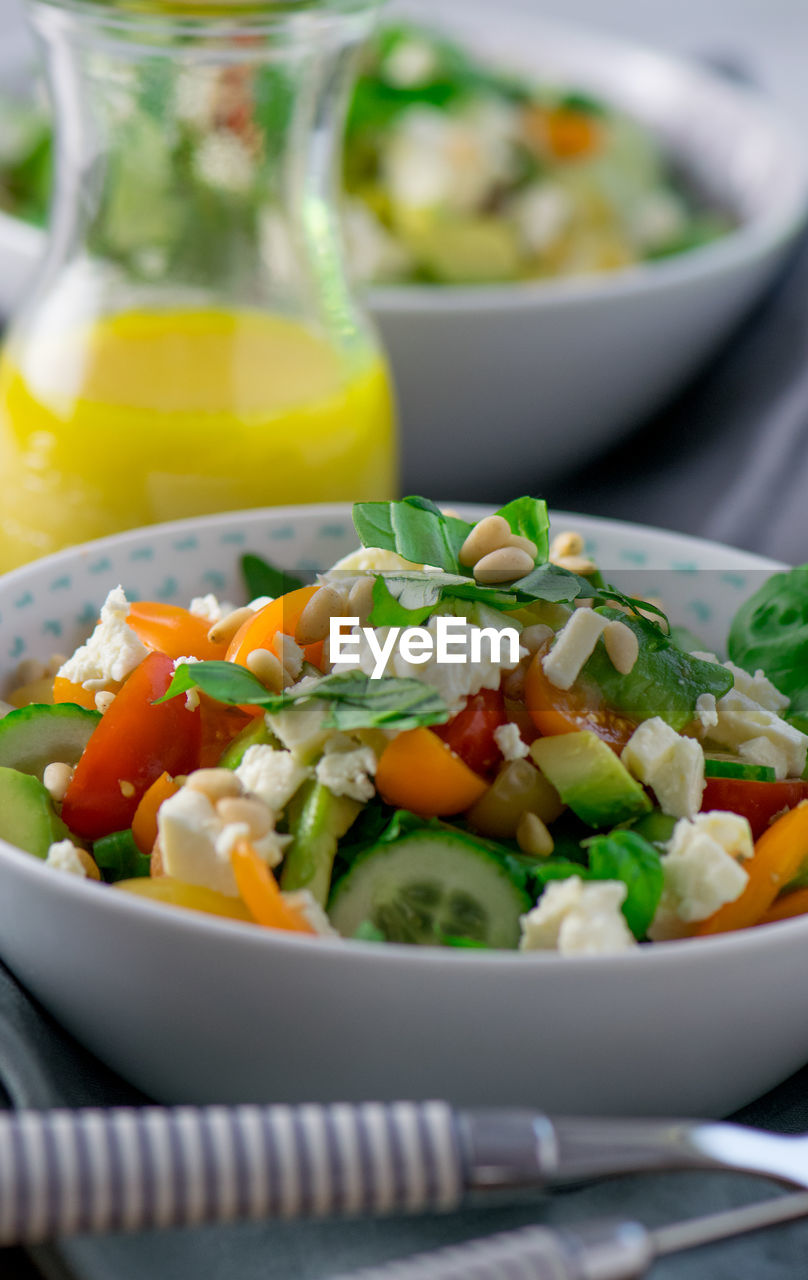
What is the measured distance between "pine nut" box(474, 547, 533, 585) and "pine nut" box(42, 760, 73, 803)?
516 mm

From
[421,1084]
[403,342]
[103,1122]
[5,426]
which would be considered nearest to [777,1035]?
[421,1084]

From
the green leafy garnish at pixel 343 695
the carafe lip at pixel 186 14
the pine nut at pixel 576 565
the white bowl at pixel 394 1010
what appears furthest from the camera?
the carafe lip at pixel 186 14

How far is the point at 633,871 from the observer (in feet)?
4.60

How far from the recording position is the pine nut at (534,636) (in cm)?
165

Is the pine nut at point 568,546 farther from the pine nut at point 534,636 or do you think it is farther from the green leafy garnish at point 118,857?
the green leafy garnish at point 118,857

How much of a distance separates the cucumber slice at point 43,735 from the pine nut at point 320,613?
259mm

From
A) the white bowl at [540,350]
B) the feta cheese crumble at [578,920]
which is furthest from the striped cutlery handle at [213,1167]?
the white bowl at [540,350]

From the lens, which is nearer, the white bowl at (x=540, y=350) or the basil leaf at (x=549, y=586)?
the basil leaf at (x=549, y=586)

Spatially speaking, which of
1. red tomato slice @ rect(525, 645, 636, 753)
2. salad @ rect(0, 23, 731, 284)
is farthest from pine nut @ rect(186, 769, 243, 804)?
salad @ rect(0, 23, 731, 284)

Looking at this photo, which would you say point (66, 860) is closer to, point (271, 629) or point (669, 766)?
point (271, 629)

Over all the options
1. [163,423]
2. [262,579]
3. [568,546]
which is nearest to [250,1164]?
[568,546]

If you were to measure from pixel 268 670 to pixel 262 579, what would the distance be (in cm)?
53

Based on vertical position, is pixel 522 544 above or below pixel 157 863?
above

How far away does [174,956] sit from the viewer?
1258mm
